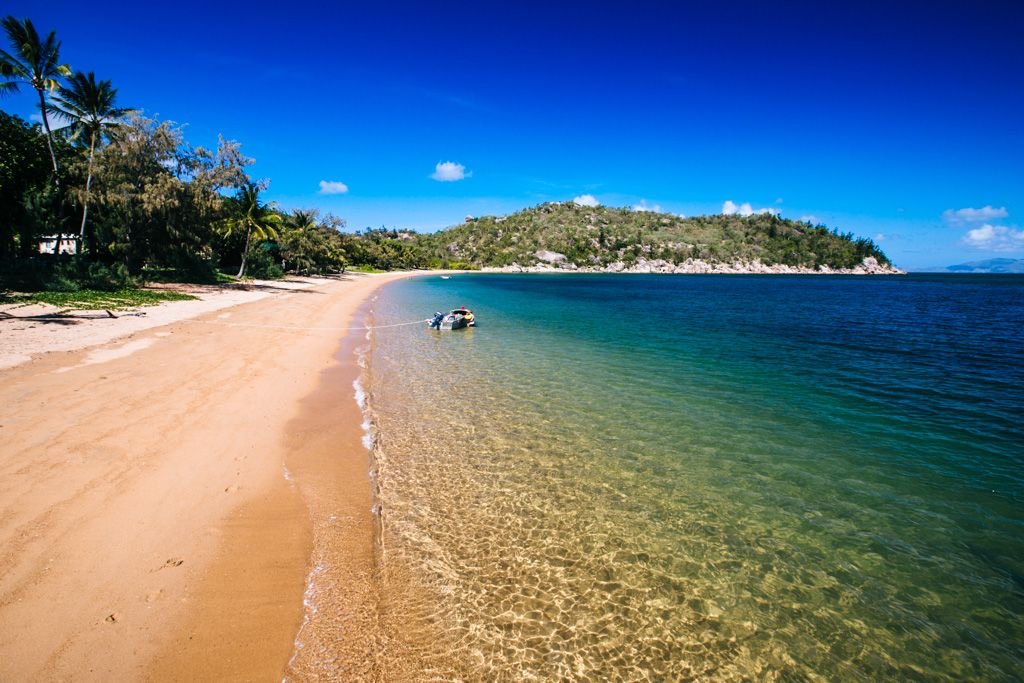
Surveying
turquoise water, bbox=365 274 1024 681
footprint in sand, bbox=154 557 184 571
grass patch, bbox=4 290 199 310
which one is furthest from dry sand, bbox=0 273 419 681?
grass patch, bbox=4 290 199 310

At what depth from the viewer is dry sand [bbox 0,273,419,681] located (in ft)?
13.4

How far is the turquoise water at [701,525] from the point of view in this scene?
14.8ft

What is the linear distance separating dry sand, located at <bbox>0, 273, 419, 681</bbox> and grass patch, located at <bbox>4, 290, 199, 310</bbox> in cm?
982

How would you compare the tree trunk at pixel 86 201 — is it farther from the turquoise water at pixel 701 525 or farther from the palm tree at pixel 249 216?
the turquoise water at pixel 701 525

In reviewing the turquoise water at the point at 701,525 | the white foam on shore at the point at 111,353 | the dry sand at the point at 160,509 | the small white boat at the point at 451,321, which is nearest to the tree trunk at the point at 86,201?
the white foam on shore at the point at 111,353

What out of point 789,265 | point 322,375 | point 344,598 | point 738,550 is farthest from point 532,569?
point 789,265

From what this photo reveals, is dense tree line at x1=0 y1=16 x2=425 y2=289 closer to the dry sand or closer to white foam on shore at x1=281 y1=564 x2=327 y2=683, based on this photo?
the dry sand

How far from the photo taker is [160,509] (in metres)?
6.08

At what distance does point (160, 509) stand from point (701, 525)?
7.79m

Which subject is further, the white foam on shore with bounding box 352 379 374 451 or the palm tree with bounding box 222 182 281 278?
the palm tree with bounding box 222 182 281 278

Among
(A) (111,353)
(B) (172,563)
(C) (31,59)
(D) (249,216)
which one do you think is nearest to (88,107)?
(C) (31,59)

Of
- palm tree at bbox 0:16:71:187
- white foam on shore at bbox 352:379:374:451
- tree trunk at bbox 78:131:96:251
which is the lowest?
white foam on shore at bbox 352:379:374:451

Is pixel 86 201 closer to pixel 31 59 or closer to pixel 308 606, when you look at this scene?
pixel 31 59

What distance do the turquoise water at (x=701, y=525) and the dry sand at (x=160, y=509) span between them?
118cm
